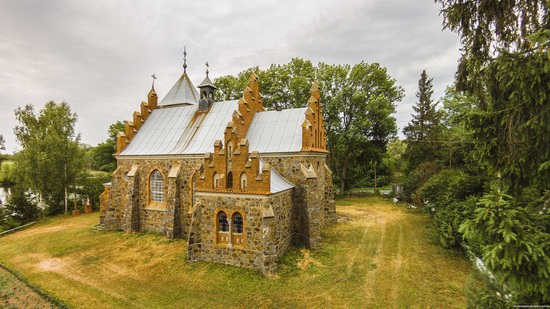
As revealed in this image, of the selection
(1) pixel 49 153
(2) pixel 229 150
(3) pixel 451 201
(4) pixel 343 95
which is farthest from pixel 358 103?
(1) pixel 49 153

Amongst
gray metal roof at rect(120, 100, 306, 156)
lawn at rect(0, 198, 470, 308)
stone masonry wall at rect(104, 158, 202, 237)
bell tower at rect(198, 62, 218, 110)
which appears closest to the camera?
lawn at rect(0, 198, 470, 308)

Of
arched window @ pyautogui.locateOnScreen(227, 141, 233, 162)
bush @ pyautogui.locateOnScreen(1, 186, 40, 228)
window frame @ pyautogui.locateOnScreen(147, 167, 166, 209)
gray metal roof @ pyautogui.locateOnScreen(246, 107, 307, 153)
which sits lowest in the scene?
bush @ pyautogui.locateOnScreen(1, 186, 40, 228)

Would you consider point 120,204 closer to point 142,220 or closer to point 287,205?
point 142,220

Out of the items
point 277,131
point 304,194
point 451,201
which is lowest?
point 451,201

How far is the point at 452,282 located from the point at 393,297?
9.29ft

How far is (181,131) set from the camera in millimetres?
18422

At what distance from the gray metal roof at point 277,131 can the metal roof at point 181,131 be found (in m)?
2.18

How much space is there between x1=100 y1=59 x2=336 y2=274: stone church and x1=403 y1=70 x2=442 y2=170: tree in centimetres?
1795

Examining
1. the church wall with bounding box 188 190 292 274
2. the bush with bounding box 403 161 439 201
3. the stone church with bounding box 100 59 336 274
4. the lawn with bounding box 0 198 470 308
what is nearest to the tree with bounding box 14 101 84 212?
the lawn with bounding box 0 198 470 308

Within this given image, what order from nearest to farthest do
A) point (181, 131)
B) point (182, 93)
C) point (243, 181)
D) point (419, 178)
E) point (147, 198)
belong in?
point (243, 181)
point (147, 198)
point (181, 131)
point (182, 93)
point (419, 178)

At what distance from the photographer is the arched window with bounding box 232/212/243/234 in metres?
12.0

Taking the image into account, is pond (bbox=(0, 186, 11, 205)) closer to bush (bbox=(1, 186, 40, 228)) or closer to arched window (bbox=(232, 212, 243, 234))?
bush (bbox=(1, 186, 40, 228))

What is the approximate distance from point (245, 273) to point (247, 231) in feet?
6.01

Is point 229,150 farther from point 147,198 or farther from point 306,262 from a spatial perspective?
point 147,198
